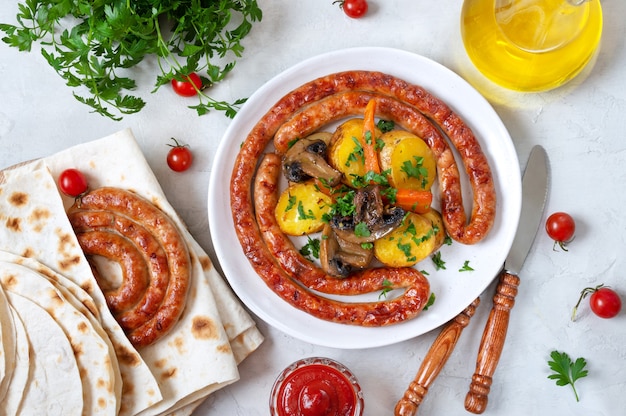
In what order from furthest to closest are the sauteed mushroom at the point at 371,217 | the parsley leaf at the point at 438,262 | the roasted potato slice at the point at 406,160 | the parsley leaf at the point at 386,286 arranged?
the parsley leaf at the point at 438,262
the parsley leaf at the point at 386,286
the roasted potato slice at the point at 406,160
the sauteed mushroom at the point at 371,217

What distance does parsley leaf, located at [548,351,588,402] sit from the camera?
457 cm

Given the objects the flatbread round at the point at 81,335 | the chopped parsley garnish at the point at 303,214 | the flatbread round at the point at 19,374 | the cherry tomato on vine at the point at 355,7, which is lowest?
the flatbread round at the point at 19,374

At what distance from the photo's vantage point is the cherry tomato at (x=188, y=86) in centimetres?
476

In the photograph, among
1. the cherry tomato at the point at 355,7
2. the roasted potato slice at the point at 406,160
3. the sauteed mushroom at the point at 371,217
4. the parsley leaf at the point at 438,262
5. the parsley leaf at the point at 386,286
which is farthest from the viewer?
the cherry tomato at the point at 355,7

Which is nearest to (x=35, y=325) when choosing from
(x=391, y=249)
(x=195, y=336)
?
(x=195, y=336)

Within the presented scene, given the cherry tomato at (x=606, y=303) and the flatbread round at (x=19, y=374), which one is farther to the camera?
the cherry tomato at (x=606, y=303)

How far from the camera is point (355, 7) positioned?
15.3 feet

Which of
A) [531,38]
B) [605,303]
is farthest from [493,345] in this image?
[531,38]

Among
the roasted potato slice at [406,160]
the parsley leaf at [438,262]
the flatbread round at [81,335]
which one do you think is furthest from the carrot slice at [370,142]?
the flatbread round at [81,335]

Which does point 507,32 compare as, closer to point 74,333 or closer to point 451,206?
point 451,206

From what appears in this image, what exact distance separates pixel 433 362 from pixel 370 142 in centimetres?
157

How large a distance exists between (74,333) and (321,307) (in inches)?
64.7

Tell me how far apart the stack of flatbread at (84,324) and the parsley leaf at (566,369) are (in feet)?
6.90

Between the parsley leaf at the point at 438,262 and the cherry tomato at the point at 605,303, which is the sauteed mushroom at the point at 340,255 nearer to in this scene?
the parsley leaf at the point at 438,262
